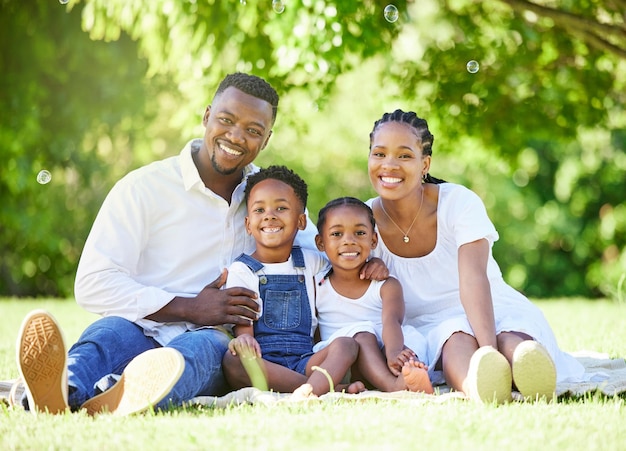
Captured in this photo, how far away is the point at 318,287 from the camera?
3682 mm

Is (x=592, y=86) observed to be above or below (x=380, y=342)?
above

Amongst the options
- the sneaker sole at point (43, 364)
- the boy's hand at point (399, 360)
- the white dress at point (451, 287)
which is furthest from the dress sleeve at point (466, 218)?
the sneaker sole at point (43, 364)

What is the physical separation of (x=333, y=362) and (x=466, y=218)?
2.72ft

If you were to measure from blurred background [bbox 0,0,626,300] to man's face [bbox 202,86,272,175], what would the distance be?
6.80 ft

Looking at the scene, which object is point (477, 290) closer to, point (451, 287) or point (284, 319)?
point (451, 287)

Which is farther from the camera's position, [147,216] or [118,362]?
[147,216]

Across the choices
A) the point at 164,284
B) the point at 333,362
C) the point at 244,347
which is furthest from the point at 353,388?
the point at 164,284

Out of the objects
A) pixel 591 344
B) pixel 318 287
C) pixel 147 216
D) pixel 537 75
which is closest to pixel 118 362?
pixel 147 216

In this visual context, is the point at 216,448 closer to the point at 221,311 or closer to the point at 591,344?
the point at 221,311

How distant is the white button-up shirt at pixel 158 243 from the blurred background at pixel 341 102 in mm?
2337

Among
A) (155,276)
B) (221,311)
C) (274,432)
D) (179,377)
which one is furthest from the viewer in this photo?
(155,276)

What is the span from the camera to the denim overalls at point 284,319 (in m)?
3.46

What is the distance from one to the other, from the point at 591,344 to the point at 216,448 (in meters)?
3.40

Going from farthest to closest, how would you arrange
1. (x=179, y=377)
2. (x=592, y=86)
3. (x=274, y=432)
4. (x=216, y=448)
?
(x=592, y=86)
(x=179, y=377)
(x=274, y=432)
(x=216, y=448)
